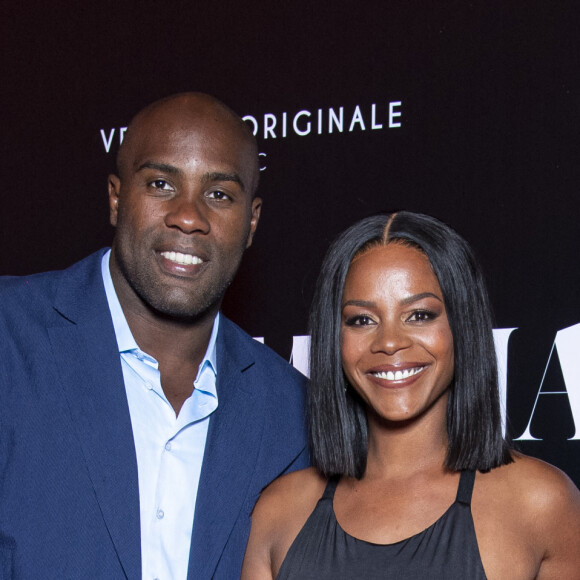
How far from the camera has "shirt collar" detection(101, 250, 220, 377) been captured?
85.4 inches

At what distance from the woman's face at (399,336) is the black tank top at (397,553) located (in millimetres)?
207

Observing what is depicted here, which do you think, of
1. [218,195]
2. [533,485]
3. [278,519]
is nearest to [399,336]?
[533,485]

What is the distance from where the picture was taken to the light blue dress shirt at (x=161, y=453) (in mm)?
2049

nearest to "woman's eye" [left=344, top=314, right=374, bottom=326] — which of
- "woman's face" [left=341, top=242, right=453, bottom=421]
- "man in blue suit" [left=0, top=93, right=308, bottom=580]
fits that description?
"woman's face" [left=341, top=242, right=453, bottom=421]

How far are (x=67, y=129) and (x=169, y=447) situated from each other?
5.46ft

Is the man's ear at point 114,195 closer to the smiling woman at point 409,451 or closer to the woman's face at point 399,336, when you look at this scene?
the smiling woman at point 409,451

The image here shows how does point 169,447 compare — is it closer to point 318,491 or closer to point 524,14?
point 318,491

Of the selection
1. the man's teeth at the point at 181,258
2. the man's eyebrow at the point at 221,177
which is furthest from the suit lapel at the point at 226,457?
the man's eyebrow at the point at 221,177

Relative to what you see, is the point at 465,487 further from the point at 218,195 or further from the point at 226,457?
the point at 218,195

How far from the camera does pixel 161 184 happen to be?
2.23m

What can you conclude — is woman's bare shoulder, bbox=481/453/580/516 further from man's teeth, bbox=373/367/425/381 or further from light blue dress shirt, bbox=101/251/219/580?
light blue dress shirt, bbox=101/251/219/580

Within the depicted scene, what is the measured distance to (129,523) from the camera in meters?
1.96

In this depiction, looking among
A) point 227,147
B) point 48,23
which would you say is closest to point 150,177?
point 227,147

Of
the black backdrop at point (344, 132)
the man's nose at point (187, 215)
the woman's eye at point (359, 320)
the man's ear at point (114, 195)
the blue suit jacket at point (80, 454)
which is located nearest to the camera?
the blue suit jacket at point (80, 454)
